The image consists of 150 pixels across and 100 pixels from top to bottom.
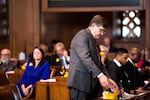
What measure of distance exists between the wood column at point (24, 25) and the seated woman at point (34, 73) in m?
3.59

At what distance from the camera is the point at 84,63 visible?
4.49 metres

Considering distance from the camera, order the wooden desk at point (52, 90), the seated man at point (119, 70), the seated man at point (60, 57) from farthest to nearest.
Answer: the seated man at point (60, 57), the seated man at point (119, 70), the wooden desk at point (52, 90)

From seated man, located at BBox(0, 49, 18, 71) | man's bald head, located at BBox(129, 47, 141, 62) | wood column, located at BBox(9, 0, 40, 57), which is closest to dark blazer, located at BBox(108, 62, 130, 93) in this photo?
man's bald head, located at BBox(129, 47, 141, 62)

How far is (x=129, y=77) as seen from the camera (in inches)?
246

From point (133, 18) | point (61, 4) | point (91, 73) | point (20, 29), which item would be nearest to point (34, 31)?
point (20, 29)

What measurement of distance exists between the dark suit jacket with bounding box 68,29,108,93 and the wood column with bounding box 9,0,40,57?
5.74 meters

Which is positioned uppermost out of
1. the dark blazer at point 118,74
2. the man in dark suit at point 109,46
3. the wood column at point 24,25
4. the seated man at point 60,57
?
the wood column at point 24,25

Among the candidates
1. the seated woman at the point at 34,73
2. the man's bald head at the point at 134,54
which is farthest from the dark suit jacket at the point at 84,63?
the man's bald head at the point at 134,54

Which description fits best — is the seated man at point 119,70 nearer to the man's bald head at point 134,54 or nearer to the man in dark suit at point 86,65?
the man in dark suit at point 86,65

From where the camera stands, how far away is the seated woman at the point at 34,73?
6629 mm

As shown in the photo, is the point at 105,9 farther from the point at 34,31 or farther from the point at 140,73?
the point at 140,73

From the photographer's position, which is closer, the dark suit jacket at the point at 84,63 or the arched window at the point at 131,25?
the dark suit jacket at the point at 84,63

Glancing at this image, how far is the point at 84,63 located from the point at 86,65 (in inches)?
1.2

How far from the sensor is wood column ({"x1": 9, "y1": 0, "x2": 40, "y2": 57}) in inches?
406
